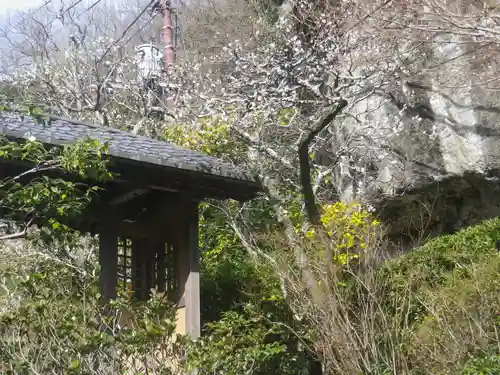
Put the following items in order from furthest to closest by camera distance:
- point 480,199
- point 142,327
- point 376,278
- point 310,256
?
point 480,199 → point 310,256 → point 376,278 → point 142,327

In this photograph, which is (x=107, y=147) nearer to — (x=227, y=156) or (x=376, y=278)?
(x=376, y=278)

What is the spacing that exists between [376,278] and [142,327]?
2733 millimetres

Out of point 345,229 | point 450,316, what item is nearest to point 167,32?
point 345,229

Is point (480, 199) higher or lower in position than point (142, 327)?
higher

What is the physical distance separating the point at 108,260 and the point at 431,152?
6.01m

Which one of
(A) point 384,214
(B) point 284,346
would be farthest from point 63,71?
(B) point 284,346

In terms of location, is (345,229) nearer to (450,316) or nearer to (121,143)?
(450,316)

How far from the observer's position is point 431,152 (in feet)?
30.8

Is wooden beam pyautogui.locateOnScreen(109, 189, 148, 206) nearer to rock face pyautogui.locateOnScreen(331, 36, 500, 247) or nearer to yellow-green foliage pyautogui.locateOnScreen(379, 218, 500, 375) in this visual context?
yellow-green foliage pyautogui.locateOnScreen(379, 218, 500, 375)

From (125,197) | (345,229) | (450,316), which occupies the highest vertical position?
(125,197)

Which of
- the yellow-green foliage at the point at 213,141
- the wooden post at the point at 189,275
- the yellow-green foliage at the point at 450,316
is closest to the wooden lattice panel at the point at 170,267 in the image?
the wooden post at the point at 189,275

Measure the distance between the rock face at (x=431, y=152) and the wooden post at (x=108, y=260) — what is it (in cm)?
470

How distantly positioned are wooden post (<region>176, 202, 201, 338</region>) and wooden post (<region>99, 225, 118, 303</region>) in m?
0.59

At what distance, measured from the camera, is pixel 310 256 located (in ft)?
22.1
